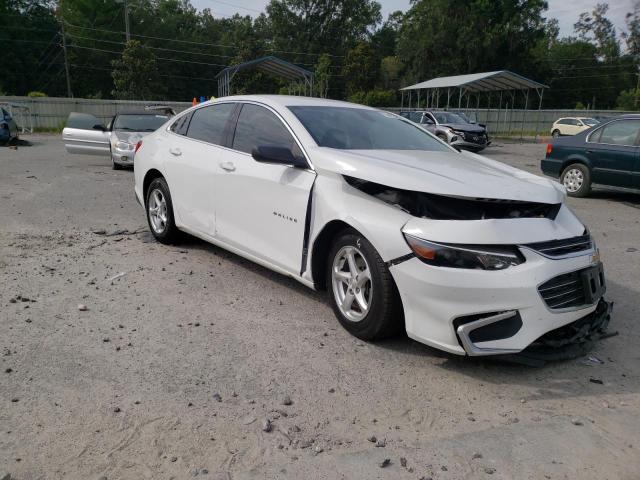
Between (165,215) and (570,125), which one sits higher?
(570,125)

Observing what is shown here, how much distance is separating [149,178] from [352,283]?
3.41m

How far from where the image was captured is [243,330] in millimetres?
4035

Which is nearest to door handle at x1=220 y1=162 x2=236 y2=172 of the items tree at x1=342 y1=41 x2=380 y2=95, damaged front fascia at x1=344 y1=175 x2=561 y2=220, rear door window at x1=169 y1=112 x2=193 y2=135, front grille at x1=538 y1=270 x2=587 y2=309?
rear door window at x1=169 y1=112 x2=193 y2=135

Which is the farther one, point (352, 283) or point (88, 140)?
point (88, 140)

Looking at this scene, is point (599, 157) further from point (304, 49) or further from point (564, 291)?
point (304, 49)

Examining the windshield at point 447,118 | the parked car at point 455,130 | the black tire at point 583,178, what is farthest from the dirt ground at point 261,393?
the windshield at point 447,118

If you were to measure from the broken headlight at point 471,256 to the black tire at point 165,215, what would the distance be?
133 inches

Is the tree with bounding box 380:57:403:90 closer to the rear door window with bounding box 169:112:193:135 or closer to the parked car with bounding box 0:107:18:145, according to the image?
the parked car with bounding box 0:107:18:145

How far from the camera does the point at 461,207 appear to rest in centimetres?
352

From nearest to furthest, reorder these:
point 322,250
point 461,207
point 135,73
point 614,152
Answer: point 461,207
point 322,250
point 614,152
point 135,73

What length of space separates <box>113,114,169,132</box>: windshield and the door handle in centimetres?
943

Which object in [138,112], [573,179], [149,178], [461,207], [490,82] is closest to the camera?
[461,207]

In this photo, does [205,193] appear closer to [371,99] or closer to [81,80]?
[371,99]

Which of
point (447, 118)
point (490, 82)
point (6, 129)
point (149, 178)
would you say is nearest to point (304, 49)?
point (490, 82)
